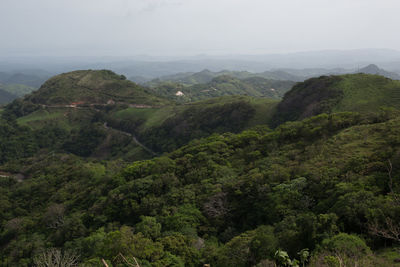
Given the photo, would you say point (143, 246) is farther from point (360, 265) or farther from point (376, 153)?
point (376, 153)

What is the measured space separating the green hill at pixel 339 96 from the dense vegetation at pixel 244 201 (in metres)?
0.38

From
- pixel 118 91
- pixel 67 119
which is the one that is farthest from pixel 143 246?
pixel 118 91

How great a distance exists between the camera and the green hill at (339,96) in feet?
148

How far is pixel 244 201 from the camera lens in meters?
20.5

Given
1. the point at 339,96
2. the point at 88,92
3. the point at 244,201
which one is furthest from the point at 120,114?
the point at 244,201

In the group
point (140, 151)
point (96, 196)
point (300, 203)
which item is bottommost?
point (140, 151)

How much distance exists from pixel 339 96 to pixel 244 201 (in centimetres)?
4224

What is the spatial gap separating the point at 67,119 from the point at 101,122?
44.1 ft

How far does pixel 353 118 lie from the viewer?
27.6 metres

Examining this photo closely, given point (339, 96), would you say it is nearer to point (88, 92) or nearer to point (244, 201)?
point (244, 201)

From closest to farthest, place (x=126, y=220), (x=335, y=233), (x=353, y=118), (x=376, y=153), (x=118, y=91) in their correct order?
(x=335, y=233), (x=376, y=153), (x=126, y=220), (x=353, y=118), (x=118, y=91)

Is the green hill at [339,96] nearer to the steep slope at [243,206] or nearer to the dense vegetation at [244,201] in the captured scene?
the dense vegetation at [244,201]

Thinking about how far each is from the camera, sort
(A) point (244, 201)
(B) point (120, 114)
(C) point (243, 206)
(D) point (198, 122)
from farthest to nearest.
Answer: (B) point (120, 114), (D) point (198, 122), (A) point (244, 201), (C) point (243, 206)

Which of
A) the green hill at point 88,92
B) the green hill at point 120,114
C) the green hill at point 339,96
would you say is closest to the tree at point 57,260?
the green hill at point 339,96
